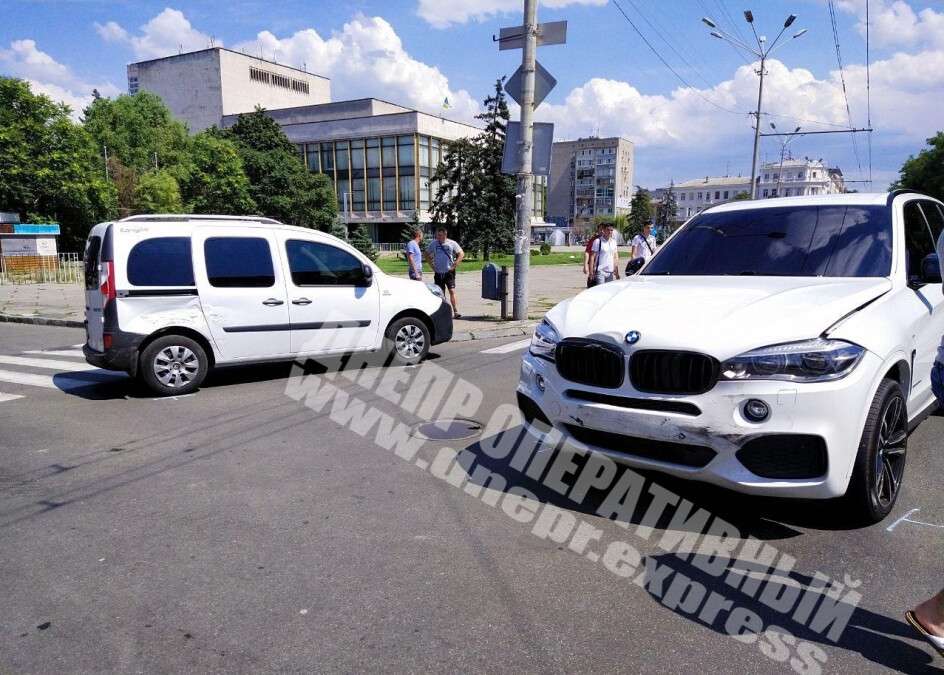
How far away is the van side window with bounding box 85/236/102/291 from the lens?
283 inches

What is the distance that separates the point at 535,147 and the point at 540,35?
1992 millimetres

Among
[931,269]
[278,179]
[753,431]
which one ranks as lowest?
[753,431]

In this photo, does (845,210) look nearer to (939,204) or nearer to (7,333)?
(939,204)

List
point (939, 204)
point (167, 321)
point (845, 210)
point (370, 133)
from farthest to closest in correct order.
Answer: point (370, 133) < point (167, 321) < point (939, 204) < point (845, 210)

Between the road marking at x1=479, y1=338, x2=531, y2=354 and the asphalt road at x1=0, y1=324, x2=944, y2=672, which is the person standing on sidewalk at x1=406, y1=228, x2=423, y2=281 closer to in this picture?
the road marking at x1=479, y1=338, x2=531, y2=354

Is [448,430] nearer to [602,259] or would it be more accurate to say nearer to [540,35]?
[602,259]

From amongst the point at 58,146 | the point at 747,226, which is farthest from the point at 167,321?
the point at 58,146

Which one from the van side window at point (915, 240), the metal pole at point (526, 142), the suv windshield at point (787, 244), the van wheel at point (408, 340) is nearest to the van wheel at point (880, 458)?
the suv windshield at point (787, 244)

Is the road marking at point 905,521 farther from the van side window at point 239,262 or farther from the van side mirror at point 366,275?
the van side window at point 239,262

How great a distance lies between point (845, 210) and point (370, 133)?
73.6m

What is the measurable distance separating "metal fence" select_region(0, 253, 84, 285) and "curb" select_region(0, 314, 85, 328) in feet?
39.0

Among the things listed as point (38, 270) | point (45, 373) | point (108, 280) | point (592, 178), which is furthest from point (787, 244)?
point (592, 178)

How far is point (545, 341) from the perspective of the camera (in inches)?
166

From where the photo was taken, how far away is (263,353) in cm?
784
